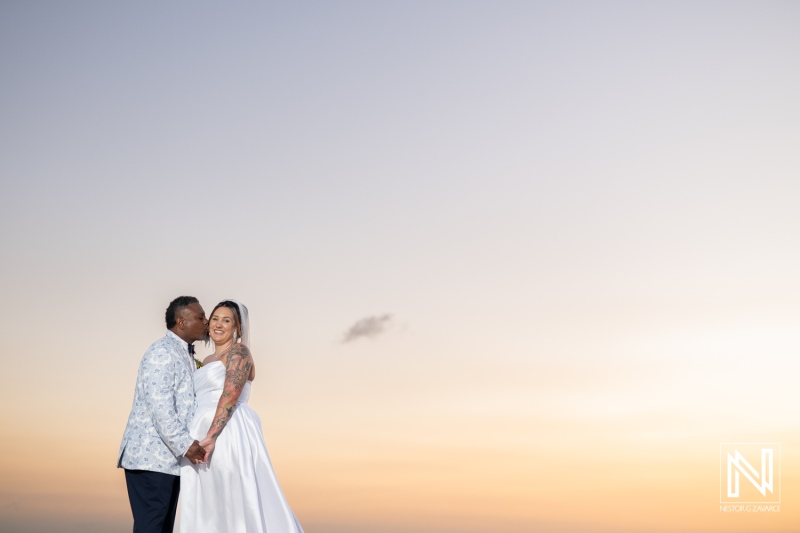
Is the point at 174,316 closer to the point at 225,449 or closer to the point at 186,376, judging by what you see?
the point at 186,376

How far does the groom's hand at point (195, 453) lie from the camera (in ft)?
28.9

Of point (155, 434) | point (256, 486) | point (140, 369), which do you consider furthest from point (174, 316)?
point (256, 486)

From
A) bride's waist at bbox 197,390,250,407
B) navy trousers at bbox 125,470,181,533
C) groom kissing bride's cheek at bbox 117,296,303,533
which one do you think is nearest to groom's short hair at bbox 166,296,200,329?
groom kissing bride's cheek at bbox 117,296,303,533

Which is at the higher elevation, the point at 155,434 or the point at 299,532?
the point at 155,434

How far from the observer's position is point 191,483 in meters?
9.11

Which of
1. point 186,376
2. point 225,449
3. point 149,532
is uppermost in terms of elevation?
point 186,376

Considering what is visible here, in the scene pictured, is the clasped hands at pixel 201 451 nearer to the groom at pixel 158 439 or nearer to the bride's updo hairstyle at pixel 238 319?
the groom at pixel 158 439

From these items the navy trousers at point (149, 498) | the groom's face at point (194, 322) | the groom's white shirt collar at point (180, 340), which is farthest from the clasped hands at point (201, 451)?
the groom's face at point (194, 322)

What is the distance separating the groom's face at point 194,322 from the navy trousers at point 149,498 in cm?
139

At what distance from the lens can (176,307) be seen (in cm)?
902

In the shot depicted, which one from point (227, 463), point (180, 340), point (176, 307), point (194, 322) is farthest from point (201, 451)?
point (176, 307)

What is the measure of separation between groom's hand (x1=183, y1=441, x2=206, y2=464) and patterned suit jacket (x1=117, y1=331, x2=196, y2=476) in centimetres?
6

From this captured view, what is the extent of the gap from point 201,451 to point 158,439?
17.6 inches

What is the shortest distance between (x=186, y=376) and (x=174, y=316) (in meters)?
0.62
